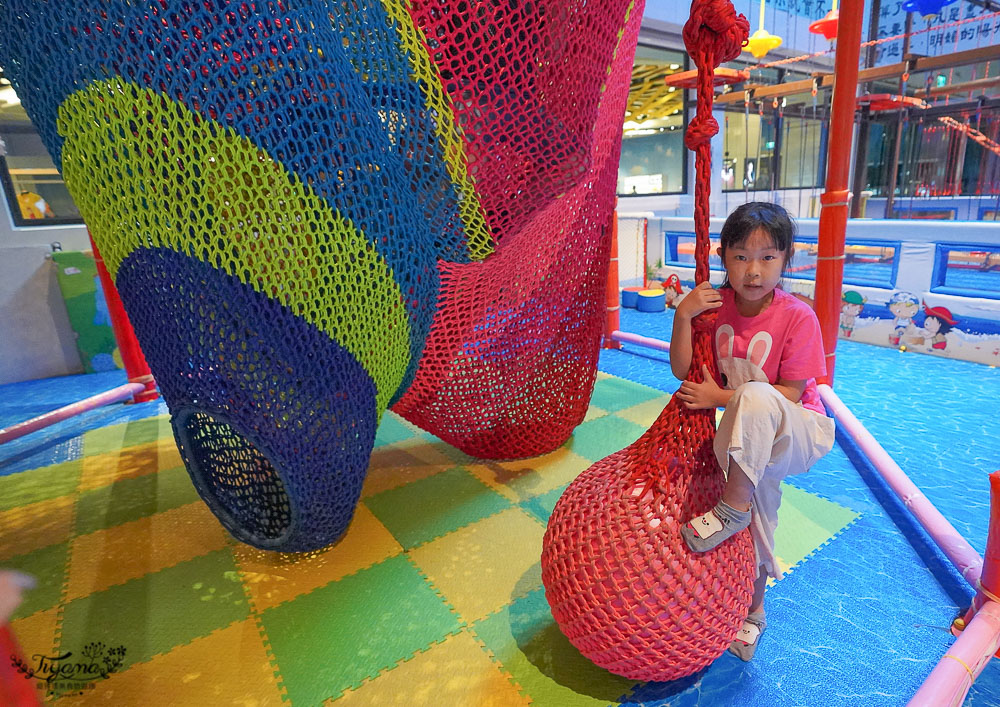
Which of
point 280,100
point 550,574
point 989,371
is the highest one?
point 280,100

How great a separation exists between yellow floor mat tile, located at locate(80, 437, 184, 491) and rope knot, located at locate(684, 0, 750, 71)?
2.80 metres

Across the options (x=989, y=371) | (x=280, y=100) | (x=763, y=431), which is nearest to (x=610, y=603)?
(x=763, y=431)

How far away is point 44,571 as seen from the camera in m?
2.10

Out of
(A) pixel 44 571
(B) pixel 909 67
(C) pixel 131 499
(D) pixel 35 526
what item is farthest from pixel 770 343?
(B) pixel 909 67

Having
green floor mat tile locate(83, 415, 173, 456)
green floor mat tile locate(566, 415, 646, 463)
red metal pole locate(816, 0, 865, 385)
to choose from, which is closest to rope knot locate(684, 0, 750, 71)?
red metal pole locate(816, 0, 865, 385)

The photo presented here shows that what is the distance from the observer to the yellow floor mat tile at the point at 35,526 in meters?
2.28

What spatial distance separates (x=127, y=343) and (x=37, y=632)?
2453 millimetres

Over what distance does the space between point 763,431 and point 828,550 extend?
1.07 m

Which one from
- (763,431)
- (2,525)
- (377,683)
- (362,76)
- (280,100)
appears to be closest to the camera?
(763,431)

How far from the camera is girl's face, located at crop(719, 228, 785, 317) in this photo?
122 cm

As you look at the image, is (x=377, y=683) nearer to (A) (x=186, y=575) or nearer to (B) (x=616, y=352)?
(A) (x=186, y=575)

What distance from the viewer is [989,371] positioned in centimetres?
365

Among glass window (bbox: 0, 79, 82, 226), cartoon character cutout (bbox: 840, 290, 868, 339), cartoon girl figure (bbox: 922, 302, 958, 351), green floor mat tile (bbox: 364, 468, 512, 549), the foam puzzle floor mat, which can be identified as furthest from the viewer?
glass window (bbox: 0, 79, 82, 226)

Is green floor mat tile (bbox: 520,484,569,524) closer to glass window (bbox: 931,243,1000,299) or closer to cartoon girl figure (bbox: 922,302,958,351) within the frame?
cartoon girl figure (bbox: 922,302,958,351)
